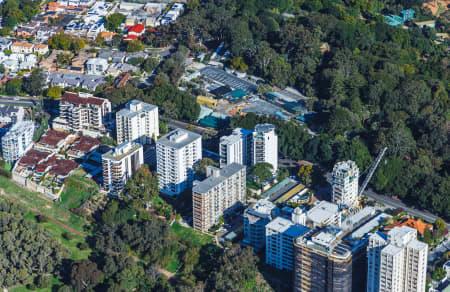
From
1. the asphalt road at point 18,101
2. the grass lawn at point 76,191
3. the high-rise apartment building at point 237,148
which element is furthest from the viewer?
the asphalt road at point 18,101

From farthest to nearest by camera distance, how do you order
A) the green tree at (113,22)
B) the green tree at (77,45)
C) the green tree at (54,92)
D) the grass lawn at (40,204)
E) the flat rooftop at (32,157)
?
the green tree at (113,22)
the green tree at (77,45)
the green tree at (54,92)
the flat rooftop at (32,157)
the grass lawn at (40,204)

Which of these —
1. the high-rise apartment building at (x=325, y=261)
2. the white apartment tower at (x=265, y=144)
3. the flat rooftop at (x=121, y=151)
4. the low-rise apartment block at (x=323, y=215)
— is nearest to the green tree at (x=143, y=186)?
the flat rooftop at (x=121, y=151)

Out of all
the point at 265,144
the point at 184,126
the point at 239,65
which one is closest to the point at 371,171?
the point at 265,144

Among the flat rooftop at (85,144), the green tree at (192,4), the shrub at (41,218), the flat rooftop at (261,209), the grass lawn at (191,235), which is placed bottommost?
the shrub at (41,218)

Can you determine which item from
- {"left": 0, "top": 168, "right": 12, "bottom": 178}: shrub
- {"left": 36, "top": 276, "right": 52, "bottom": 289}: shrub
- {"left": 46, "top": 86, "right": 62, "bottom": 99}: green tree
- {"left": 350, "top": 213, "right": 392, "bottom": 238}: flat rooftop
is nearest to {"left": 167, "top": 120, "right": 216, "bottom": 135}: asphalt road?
{"left": 46, "top": 86, "right": 62, "bottom": 99}: green tree

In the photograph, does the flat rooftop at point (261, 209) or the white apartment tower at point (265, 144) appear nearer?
the flat rooftop at point (261, 209)

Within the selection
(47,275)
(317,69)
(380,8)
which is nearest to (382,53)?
(317,69)

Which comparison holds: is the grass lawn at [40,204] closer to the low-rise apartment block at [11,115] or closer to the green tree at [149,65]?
the low-rise apartment block at [11,115]
